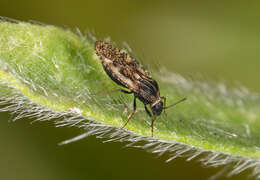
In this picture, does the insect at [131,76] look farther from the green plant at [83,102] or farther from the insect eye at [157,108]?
the green plant at [83,102]

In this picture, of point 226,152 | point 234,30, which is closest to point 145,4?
point 234,30

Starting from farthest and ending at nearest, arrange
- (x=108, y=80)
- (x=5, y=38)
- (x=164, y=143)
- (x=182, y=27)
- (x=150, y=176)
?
(x=182, y=27), (x=150, y=176), (x=108, y=80), (x=164, y=143), (x=5, y=38)

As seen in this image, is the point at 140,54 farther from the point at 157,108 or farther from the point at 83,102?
the point at 83,102

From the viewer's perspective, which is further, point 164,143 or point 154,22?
point 154,22

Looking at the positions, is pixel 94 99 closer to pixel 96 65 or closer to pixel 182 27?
pixel 96 65

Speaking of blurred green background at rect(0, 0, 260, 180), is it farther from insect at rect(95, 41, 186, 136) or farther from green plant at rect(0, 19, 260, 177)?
green plant at rect(0, 19, 260, 177)

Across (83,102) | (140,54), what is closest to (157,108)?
(140,54)
